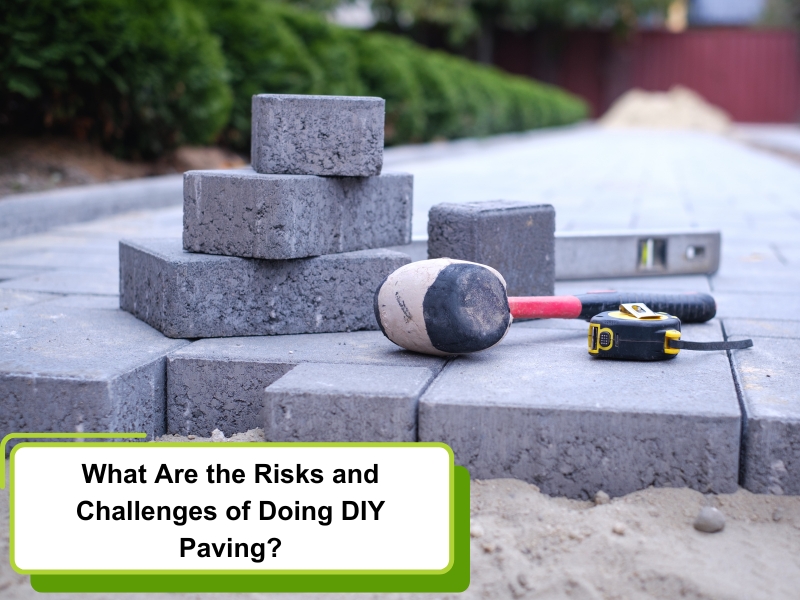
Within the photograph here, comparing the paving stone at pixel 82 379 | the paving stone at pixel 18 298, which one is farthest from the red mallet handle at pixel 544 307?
the paving stone at pixel 18 298

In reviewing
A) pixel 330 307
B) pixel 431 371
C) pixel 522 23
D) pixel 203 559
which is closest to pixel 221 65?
pixel 330 307

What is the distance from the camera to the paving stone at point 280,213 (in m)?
2.58

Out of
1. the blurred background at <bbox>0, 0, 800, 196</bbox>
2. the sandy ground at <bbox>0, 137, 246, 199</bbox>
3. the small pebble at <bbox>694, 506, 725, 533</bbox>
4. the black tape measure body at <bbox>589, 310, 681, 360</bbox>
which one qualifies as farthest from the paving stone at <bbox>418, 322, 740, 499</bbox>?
the blurred background at <bbox>0, 0, 800, 196</bbox>

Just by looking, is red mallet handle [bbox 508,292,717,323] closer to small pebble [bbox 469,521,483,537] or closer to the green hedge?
small pebble [bbox 469,521,483,537]

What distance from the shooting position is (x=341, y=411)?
2.05 m

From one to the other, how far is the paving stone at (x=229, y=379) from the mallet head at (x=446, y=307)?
0.08 meters

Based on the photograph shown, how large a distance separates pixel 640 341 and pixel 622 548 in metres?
0.77

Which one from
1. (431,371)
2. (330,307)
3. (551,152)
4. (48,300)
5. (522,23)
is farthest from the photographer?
(522,23)

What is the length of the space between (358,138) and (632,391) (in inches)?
45.3

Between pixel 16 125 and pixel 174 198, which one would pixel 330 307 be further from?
pixel 16 125

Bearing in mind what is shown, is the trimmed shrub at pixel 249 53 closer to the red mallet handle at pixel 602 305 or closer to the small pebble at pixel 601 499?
the red mallet handle at pixel 602 305

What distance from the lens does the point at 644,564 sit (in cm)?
166

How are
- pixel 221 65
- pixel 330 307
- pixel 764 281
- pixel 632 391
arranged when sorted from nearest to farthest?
pixel 632 391 < pixel 330 307 < pixel 764 281 < pixel 221 65

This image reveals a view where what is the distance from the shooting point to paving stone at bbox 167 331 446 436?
2350 mm
